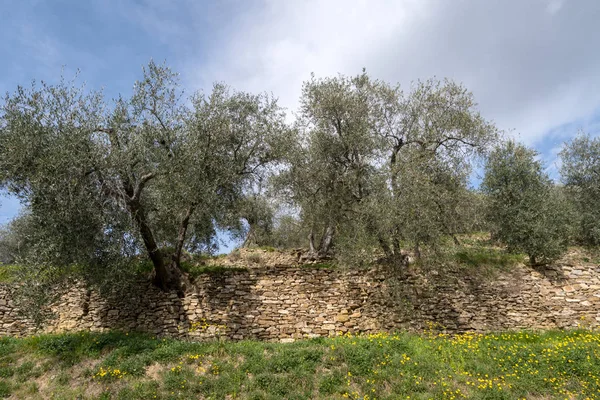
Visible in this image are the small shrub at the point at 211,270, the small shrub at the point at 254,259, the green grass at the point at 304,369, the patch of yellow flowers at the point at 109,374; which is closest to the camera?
the green grass at the point at 304,369

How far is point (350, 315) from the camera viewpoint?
14.0 metres

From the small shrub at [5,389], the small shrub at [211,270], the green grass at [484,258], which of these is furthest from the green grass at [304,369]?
the green grass at [484,258]

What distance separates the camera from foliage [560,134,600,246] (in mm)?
19375

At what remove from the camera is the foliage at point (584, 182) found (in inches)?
763

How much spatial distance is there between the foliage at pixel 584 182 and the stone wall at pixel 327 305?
5543 millimetres

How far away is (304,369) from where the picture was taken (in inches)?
393

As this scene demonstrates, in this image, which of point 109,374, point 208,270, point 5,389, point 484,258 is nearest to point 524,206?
point 484,258

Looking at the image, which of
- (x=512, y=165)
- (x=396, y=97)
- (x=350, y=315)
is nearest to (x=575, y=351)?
(x=350, y=315)

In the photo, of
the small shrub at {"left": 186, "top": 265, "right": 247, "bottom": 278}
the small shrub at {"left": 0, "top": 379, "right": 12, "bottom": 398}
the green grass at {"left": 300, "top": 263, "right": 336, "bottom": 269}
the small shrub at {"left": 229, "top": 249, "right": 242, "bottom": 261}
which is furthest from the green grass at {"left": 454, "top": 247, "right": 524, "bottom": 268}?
the small shrub at {"left": 0, "top": 379, "right": 12, "bottom": 398}

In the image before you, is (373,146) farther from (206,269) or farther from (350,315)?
(206,269)

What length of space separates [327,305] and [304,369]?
4.33 m

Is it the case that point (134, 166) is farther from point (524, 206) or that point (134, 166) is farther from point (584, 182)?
point (584, 182)

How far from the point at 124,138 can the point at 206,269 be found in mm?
6039

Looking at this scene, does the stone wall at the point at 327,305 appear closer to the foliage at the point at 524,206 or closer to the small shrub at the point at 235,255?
the foliage at the point at 524,206
